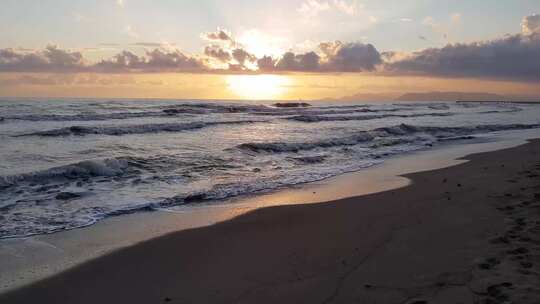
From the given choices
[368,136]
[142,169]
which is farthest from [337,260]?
[368,136]

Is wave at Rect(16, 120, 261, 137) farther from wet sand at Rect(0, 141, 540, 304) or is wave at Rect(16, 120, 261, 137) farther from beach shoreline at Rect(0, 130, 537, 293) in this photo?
wet sand at Rect(0, 141, 540, 304)

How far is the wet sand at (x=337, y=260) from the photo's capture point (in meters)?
4.45

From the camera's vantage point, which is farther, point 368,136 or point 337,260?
point 368,136

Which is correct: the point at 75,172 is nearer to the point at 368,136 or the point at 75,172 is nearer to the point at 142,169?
→ the point at 142,169

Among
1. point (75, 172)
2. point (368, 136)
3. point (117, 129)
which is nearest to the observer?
point (75, 172)

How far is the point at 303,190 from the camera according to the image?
34.3 ft

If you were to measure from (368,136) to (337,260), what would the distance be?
18953 millimetres

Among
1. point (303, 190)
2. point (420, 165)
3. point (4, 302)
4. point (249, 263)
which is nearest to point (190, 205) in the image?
point (303, 190)

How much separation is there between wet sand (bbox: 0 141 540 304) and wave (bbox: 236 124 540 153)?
9987 millimetres

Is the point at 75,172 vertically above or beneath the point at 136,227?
above

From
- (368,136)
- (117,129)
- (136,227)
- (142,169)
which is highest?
(117,129)

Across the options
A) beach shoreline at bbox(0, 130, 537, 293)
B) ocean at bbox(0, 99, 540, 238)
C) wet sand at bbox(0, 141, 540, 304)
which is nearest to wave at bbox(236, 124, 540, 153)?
ocean at bbox(0, 99, 540, 238)

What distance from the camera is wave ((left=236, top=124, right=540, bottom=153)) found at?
18.4 m

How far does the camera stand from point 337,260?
5484 mm
